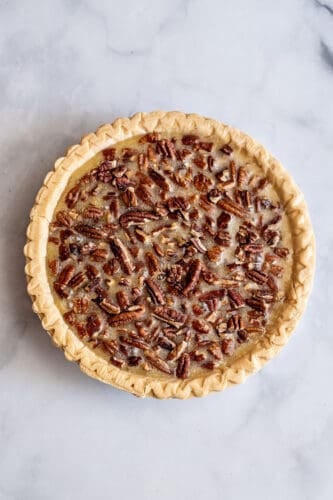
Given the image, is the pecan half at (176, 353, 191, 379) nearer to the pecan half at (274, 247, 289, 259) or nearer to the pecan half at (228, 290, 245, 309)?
the pecan half at (228, 290, 245, 309)

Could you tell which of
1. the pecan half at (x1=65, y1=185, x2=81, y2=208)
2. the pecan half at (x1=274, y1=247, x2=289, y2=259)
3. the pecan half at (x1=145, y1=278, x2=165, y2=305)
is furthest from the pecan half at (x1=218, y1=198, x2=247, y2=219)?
the pecan half at (x1=65, y1=185, x2=81, y2=208)

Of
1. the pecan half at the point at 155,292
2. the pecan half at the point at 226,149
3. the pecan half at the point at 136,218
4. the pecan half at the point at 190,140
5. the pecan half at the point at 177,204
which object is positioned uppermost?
the pecan half at the point at 226,149

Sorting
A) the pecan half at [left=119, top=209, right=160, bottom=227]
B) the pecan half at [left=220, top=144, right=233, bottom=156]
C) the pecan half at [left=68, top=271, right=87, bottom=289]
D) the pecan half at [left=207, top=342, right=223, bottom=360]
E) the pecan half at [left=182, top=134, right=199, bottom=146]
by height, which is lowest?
the pecan half at [left=68, top=271, right=87, bottom=289]

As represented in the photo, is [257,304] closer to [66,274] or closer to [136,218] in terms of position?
[136,218]

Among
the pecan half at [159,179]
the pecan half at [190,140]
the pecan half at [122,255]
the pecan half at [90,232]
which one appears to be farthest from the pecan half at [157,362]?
the pecan half at [190,140]

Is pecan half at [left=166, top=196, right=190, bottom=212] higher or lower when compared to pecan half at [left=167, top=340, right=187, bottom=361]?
higher

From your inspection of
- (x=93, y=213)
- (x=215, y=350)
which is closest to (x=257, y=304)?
(x=215, y=350)
